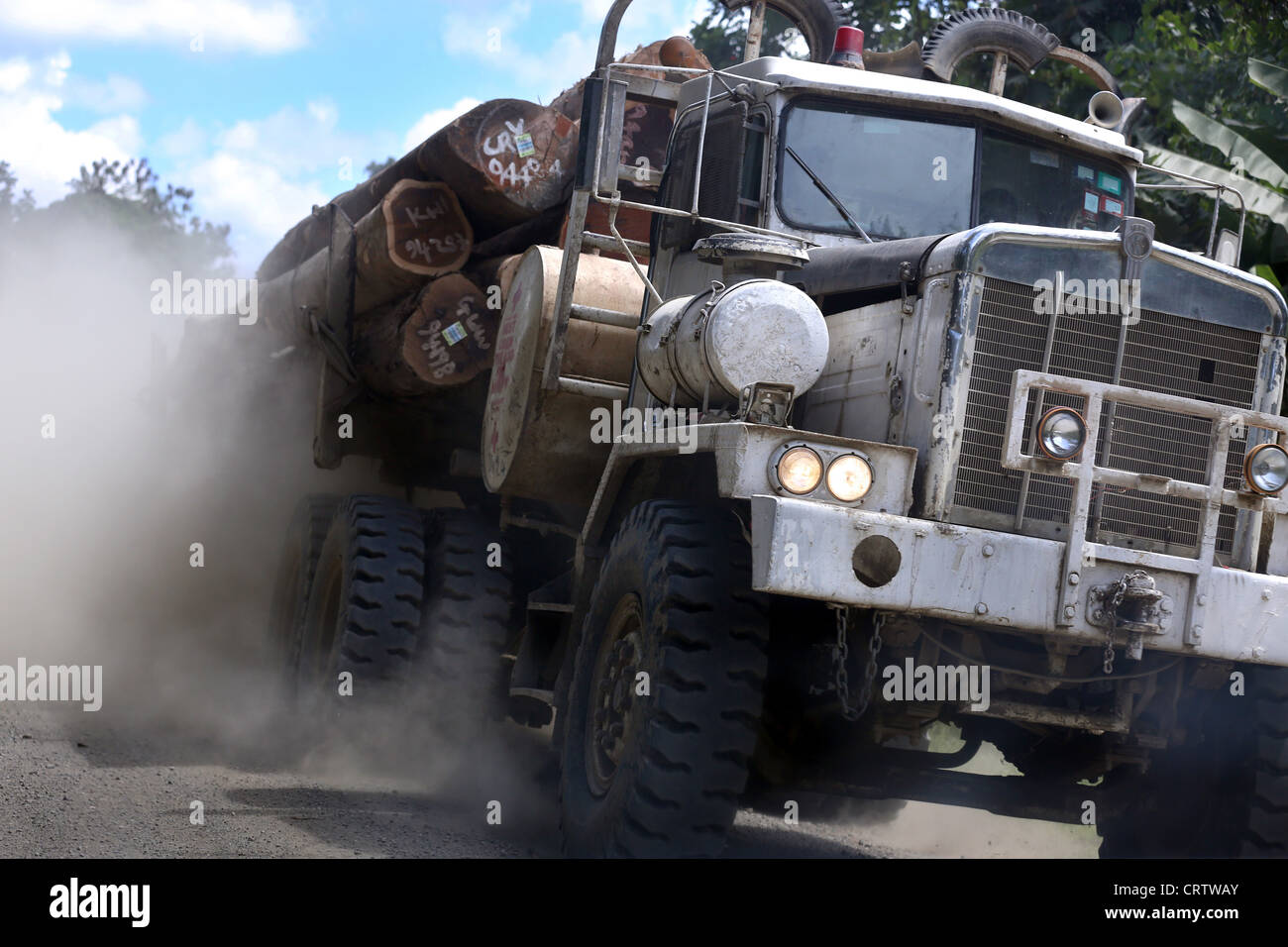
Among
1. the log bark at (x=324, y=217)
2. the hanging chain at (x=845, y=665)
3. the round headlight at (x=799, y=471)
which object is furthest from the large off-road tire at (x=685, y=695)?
the log bark at (x=324, y=217)

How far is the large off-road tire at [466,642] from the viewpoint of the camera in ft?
25.7

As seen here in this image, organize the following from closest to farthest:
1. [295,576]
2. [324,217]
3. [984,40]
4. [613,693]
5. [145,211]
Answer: [613,693] < [984,40] < [324,217] < [295,576] < [145,211]

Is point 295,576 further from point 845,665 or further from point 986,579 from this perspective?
point 986,579

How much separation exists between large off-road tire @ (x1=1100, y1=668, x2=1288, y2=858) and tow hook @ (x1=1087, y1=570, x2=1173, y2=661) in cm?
82

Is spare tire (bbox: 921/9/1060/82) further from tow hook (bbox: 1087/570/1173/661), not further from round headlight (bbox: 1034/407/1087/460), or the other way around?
tow hook (bbox: 1087/570/1173/661)

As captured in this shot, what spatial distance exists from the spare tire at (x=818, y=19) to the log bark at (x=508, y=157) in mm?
1316

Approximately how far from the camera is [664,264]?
7.04m

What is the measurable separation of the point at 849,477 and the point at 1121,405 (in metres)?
1.19

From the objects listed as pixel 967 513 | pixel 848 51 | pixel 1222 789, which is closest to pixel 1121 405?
pixel 967 513

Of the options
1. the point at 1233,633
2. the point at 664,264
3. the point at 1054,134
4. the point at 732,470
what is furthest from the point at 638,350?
the point at 1233,633

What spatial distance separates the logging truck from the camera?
5027 millimetres

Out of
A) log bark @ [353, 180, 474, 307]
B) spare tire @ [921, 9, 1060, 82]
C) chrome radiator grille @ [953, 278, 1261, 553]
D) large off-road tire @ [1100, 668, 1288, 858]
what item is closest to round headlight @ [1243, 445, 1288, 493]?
chrome radiator grille @ [953, 278, 1261, 553]

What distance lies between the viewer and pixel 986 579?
4996 millimetres
